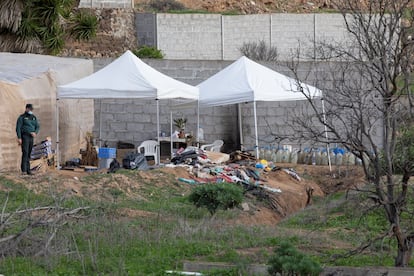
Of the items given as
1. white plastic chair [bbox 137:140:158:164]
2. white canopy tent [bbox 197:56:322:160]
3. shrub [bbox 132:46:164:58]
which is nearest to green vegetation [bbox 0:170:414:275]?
white canopy tent [bbox 197:56:322:160]

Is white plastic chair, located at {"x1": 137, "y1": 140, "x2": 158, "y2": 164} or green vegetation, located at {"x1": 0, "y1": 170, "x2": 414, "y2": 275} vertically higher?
white plastic chair, located at {"x1": 137, "y1": 140, "x2": 158, "y2": 164}

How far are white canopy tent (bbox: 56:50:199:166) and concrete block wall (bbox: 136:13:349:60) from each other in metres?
19.0

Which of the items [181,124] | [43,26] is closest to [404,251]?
[181,124]

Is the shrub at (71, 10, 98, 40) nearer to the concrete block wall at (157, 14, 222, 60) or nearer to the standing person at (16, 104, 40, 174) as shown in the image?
the standing person at (16, 104, 40, 174)

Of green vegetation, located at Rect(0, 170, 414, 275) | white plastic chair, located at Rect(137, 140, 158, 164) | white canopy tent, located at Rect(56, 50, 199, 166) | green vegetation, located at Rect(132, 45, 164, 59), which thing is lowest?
green vegetation, located at Rect(0, 170, 414, 275)

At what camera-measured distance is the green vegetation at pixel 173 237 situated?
11297 mm

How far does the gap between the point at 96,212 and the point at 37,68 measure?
1204 cm

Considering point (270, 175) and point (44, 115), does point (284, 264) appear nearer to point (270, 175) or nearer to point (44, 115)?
point (270, 175)

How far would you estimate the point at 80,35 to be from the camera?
32219 mm

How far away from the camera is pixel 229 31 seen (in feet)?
146

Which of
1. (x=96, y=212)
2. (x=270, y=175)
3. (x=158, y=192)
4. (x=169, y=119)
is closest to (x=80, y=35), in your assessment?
(x=169, y=119)

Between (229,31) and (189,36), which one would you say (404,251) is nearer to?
(189,36)

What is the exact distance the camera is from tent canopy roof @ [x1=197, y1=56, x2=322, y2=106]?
25.0 metres

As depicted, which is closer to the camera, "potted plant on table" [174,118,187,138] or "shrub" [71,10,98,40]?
"potted plant on table" [174,118,187,138]
